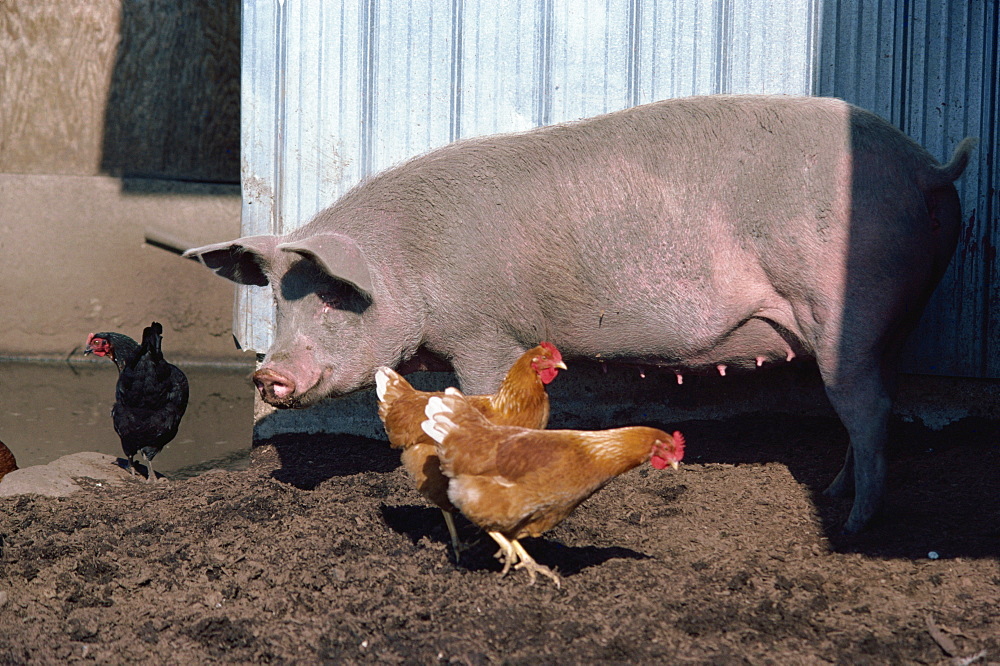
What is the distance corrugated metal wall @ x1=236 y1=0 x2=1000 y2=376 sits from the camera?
5453mm

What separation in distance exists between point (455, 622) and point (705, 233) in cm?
208

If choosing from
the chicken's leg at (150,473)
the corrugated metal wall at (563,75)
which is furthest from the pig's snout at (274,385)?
the corrugated metal wall at (563,75)

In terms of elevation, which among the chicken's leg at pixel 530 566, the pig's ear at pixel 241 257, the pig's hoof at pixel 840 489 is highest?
the pig's ear at pixel 241 257

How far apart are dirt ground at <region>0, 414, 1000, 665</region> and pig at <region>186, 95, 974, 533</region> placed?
0.46m

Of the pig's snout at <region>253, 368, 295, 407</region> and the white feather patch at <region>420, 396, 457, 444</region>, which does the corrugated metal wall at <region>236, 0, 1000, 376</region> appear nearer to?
the pig's snout at <region>253, 368, 295, 407</region>

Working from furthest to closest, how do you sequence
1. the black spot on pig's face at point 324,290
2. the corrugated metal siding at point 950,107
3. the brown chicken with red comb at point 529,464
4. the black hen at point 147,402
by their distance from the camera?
1. the black hen at point 147,402
2. the corrugated metal siding at point 950,107
3. the black spot on pig's face at point 324,290
4. the brown chicken with red comb at point 529,464

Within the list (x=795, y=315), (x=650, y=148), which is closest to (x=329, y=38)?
(x=650, y=148)

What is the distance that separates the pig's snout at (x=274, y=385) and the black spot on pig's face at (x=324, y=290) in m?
0.41

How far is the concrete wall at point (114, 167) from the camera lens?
9.80 metres

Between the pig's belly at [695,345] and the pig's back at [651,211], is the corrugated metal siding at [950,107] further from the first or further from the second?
the pig's belly at [695,345]

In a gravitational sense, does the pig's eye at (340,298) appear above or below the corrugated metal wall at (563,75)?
below

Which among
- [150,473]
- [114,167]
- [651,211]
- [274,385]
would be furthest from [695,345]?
[114,167]

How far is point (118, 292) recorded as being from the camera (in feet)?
32.5

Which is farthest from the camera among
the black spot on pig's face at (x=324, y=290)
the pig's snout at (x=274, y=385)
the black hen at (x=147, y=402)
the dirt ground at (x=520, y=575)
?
the black hen at (x=147, y=402)
